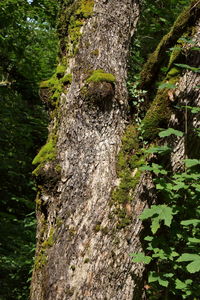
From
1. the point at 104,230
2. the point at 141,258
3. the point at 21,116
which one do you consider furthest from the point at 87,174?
the point at 21,116

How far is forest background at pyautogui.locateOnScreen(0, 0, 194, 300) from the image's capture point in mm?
5816

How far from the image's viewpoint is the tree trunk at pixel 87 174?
7.31 feet

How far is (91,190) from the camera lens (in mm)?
2381

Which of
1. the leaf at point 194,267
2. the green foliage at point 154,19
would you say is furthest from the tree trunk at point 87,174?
the green foliage at point 154,19

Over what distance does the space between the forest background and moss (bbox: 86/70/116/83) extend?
310 centimetres

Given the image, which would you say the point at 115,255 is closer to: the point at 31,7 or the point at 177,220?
the point at 177,220

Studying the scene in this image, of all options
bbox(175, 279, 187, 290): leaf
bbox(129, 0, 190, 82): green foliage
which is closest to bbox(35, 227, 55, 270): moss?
bbox(175, 279, 187, 290): leaf

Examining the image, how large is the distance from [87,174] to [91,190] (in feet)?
0.41

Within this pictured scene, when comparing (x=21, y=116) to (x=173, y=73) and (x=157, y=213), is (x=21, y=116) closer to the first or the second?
(x=173, y=73)

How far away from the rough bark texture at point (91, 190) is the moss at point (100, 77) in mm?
12

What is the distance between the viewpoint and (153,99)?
9.48 ft

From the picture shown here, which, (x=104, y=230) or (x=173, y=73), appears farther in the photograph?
(x=173, y=73)

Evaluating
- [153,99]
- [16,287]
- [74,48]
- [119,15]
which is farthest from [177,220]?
[16,287]

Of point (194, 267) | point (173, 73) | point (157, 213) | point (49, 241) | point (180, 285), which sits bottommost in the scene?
A: point (180, 285)
